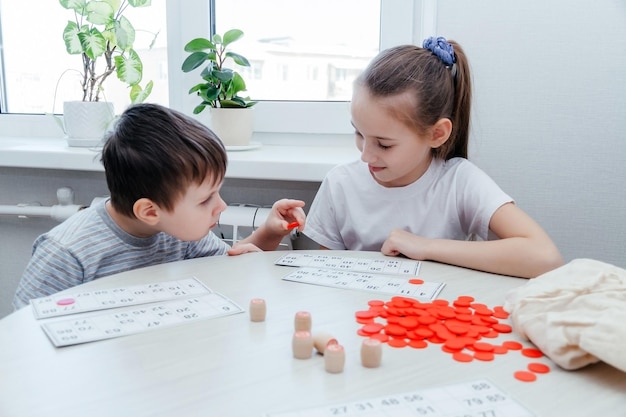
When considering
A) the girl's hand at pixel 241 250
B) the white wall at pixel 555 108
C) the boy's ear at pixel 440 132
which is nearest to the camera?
the girl's hand at pixel 241 250

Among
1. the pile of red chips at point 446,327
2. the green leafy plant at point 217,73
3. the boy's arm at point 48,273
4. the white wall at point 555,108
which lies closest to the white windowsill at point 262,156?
the green leafy plant at point 217,73

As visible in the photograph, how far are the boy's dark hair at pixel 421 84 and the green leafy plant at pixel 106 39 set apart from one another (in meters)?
0.79

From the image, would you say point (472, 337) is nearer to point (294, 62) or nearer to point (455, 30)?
point (455, 30)

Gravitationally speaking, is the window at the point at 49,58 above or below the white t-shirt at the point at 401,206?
above

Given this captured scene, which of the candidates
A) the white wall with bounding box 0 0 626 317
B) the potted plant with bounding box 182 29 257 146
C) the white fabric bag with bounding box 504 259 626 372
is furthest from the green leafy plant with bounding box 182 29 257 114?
the white fabric bag with bounding box 504 259 626 372

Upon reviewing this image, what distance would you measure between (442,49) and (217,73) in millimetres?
641

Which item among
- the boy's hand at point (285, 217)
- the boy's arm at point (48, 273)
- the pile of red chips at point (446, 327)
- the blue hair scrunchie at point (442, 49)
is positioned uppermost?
the blue hair scrunchie at point (442, 49)

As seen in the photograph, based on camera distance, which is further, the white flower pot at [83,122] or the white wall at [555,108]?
the white flower pot at [83,122]

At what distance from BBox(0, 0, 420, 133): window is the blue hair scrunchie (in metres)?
0.37

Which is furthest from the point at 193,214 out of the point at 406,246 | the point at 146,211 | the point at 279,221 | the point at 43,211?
the point at 43,211

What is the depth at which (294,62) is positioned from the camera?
5.68ft

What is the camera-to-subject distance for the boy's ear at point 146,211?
1.04 m

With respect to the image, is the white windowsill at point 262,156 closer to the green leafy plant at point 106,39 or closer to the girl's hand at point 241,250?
the green leafy plant at point 106,39

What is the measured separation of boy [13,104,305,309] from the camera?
40.3 inches
